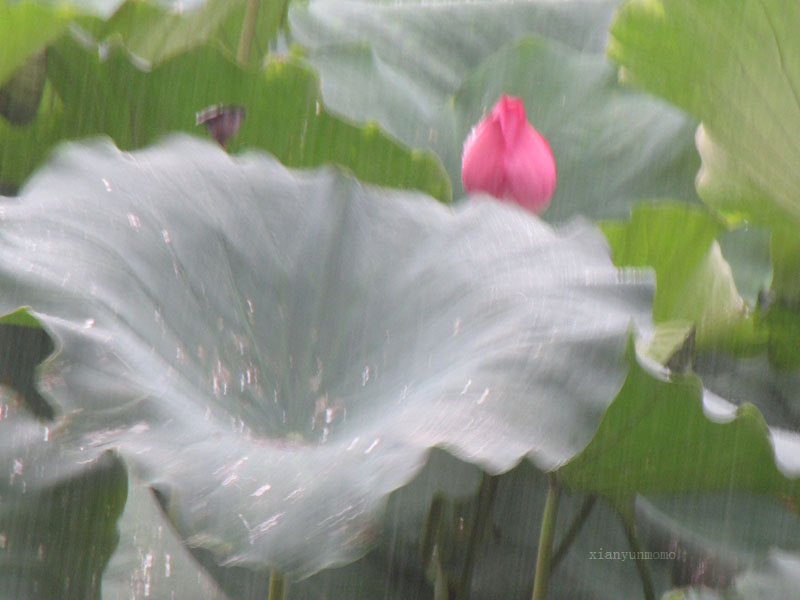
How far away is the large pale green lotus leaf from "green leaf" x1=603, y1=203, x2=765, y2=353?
176 mm

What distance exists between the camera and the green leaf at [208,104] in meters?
0.72

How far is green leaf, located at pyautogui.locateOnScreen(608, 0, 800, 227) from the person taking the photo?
0.68 metres

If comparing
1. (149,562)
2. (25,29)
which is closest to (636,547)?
(149,562)

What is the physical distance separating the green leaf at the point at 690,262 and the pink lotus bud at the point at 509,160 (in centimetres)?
6

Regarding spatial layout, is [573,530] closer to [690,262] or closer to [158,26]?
[690,262]

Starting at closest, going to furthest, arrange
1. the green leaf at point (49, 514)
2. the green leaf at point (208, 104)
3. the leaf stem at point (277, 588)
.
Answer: the leaf stem at point (277, 588) < the green leaf at point (49, 514) < the green leaf at point (208, 104)

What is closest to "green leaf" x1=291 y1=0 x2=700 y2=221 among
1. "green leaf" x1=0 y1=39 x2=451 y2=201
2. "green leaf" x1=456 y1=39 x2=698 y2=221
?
"green leaf" x1=456 y1=39 x2=698 y2=221

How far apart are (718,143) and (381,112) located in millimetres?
296

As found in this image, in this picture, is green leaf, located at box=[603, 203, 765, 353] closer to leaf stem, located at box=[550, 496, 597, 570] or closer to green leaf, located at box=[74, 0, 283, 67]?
leaf stem, located at box=[550, 496, 597, 570]

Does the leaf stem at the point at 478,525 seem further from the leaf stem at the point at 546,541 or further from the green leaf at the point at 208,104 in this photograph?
the green leaf at the point at 208,104

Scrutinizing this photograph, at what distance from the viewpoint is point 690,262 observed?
713mm

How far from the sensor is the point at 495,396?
0.42 m

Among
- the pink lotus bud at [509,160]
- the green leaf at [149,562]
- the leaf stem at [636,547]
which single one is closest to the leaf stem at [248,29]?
the pink lotus bud at [509,160]

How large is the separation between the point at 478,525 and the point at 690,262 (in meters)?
0.25
